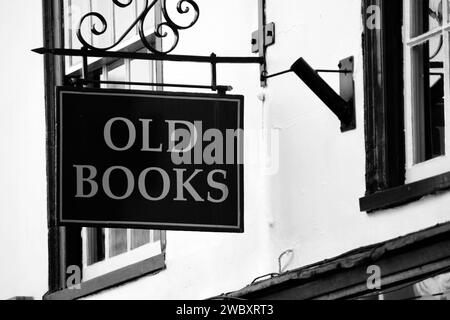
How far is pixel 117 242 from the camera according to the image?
11.9m

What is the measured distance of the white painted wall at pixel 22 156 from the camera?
12867 mm

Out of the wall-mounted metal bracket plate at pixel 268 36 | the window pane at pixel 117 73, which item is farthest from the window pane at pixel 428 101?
the window pane at pixel 117 73

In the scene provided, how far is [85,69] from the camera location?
31.1 feet

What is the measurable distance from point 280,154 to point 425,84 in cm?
136

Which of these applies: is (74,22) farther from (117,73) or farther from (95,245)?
(95,245)

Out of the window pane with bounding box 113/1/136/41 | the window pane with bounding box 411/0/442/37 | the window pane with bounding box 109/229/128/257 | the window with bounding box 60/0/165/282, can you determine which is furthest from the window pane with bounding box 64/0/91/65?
the window pane with bounding box 411/0/442/37

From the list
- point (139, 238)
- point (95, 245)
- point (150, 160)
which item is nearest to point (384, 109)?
point (150, 160)

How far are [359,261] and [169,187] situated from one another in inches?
47.2

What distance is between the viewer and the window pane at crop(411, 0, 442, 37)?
872cm

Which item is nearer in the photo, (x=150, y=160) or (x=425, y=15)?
(x=425, y=15)

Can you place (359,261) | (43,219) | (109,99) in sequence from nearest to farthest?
(359,261), (109,99), (43,219)

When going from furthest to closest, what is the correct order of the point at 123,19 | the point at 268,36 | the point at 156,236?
the point at 123,19 → the point at 156,236 → the point at 268,36
